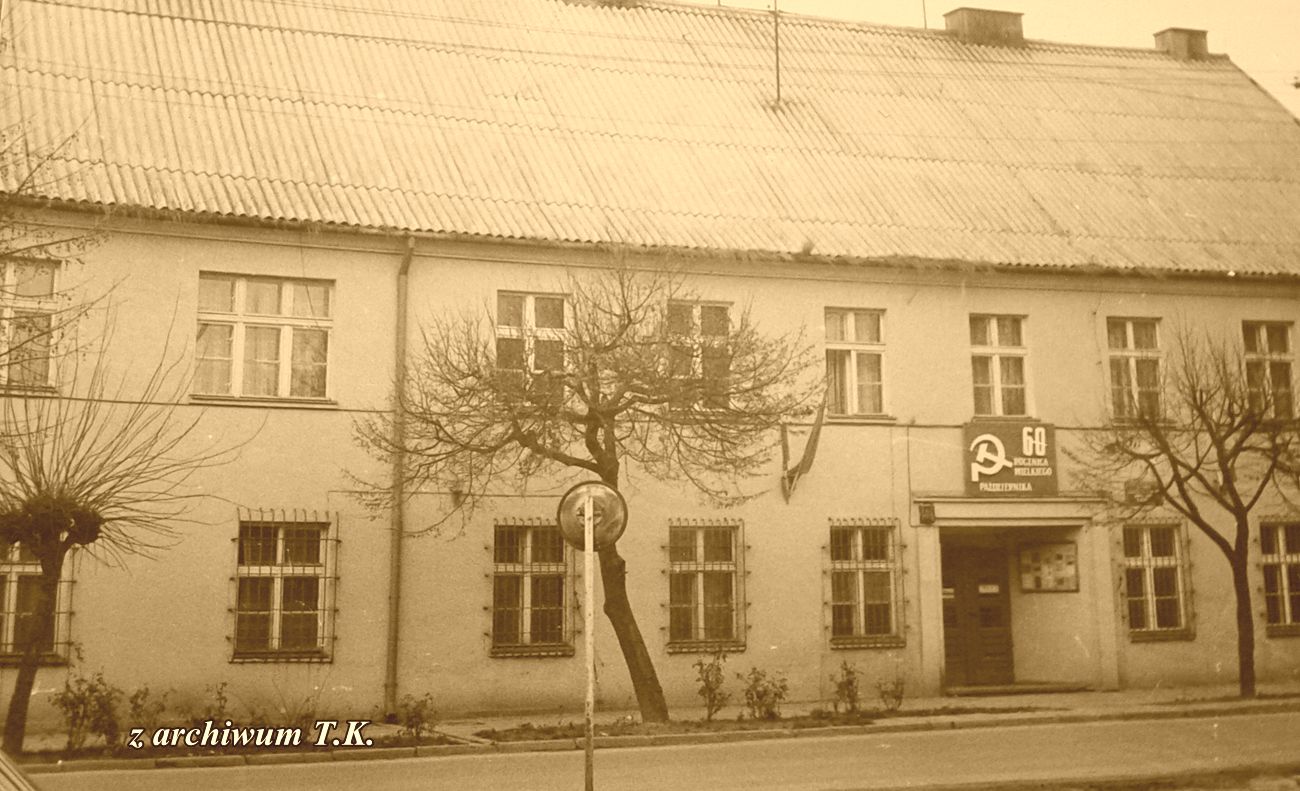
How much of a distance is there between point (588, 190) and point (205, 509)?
8221mm

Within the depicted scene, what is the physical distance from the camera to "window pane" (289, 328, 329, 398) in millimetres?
20594

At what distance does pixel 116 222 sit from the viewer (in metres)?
19.6

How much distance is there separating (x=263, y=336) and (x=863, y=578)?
10191 millimetres

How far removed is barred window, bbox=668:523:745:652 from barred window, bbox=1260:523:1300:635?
32.7 ft

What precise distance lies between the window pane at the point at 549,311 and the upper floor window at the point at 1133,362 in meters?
10.0

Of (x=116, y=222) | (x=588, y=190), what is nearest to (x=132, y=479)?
(x=116, y=222)

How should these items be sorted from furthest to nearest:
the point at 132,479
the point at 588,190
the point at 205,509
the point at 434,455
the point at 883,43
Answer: the point at 883,43 < the point at 588,190 < the point at 205,509 < the point at 434,455 < the point at 132,479

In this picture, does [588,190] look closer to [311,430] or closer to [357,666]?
[311,430]

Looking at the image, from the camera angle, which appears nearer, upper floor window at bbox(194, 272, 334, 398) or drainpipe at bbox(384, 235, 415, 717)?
drainpipe at bbox(384, 235, 415, 717)

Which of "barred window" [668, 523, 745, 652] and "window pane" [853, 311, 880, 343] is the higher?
"window pane" [853, 311, 880, 343]

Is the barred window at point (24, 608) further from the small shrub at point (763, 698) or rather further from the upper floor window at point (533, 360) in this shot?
the small shrub at point (763, 698)

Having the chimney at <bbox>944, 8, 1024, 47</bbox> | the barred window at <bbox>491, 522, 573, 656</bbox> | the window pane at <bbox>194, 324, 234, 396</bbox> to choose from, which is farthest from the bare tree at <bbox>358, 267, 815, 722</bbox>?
the chimney at <bbox>944, 8, 1024, 47</bbox>

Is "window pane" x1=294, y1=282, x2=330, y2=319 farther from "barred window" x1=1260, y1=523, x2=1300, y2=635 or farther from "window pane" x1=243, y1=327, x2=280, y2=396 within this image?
"barred window" x1=1260, y1=523, x2=1300, y2=635

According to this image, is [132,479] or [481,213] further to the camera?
[481,213]
